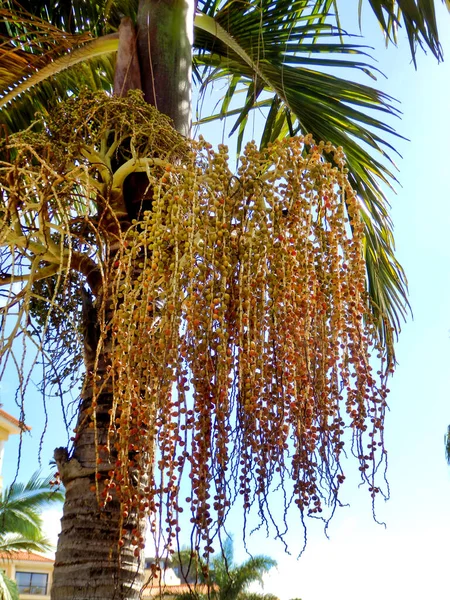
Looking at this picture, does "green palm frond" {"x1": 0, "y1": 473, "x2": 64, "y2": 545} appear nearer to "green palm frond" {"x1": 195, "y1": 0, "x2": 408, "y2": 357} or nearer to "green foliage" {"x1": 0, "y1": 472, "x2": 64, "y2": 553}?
"green foliage" {"x1": 0, "y1": 472, "x2": 64, "y2": 553}

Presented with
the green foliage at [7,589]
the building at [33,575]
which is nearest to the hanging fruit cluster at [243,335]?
the green foliage at [7,589]

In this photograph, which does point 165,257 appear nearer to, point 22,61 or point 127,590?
point 127,590

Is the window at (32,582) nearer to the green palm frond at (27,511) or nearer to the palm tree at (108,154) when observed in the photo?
the green palm frond at (27,511)

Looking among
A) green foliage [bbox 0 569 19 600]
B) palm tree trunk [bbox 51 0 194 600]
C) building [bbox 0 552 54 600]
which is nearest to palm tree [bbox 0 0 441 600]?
palm tree trunk [bbox 51 0 194 600]

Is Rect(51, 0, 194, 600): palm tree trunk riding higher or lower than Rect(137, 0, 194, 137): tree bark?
lower

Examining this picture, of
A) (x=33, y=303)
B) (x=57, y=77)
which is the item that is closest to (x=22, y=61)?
(x=57, y=77)

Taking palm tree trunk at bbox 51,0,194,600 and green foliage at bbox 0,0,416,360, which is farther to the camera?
green foliage at bbox 0,0,416,360

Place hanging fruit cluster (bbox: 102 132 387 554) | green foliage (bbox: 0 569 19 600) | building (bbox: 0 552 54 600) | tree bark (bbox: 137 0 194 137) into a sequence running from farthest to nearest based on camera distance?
building (bbox: 0 552 54 600) → green foliage (bbox: 0 569 19 600) → tree bark (bbox: 137 0 194 137) → hanging fruit cluster (bbox: 102 132 387 554)

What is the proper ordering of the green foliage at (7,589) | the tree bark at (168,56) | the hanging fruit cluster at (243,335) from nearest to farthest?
1. the hanging fruit cluster at (243,335)
2. the tree bark at (168,56)
3. the green foliage at (7,589)

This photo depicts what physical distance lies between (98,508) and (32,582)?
21.3 meters

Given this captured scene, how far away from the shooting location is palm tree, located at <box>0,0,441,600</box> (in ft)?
7.22

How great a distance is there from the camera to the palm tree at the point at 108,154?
2.20 metres

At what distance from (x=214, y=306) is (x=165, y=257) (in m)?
0.31

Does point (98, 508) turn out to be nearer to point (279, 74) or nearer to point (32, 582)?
point (279, 74)
